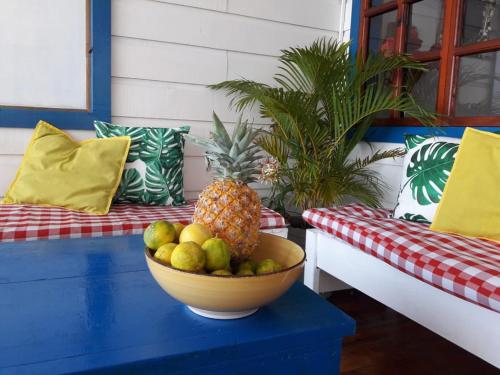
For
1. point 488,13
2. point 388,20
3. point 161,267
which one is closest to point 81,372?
point 161,267

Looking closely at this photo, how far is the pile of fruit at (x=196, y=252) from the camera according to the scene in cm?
79

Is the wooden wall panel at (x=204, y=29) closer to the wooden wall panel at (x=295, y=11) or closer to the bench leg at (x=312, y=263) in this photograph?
the wooden wall panel at (x=295, y=11)

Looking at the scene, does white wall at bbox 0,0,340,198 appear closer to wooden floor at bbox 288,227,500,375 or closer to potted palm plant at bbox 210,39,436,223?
potted palm plant at bbox 210,39,436,223

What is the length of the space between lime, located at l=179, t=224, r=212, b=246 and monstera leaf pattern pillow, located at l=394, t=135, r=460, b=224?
129cm

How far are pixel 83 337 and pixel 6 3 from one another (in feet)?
6.94

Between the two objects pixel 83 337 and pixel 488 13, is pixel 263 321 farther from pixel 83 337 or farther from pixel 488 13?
pixel 488 13

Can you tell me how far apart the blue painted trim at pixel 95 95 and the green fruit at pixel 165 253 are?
176cm

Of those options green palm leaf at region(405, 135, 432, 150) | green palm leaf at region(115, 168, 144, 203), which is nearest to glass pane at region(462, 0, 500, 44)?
green palm leaf at region(405, 135, 432, 150)

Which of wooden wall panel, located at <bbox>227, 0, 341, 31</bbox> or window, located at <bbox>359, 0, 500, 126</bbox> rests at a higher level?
wooden wall panel, located at <bbox>227, 0, 341, 31</bbox>

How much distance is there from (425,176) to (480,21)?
35.2 inches

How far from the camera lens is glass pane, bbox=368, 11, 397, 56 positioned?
8.60 ft

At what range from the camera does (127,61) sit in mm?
2441

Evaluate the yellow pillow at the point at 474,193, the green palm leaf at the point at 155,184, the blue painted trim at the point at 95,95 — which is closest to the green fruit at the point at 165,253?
the yellow pillow at the point at 474,193

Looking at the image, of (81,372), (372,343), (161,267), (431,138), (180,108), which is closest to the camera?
(81,372)
